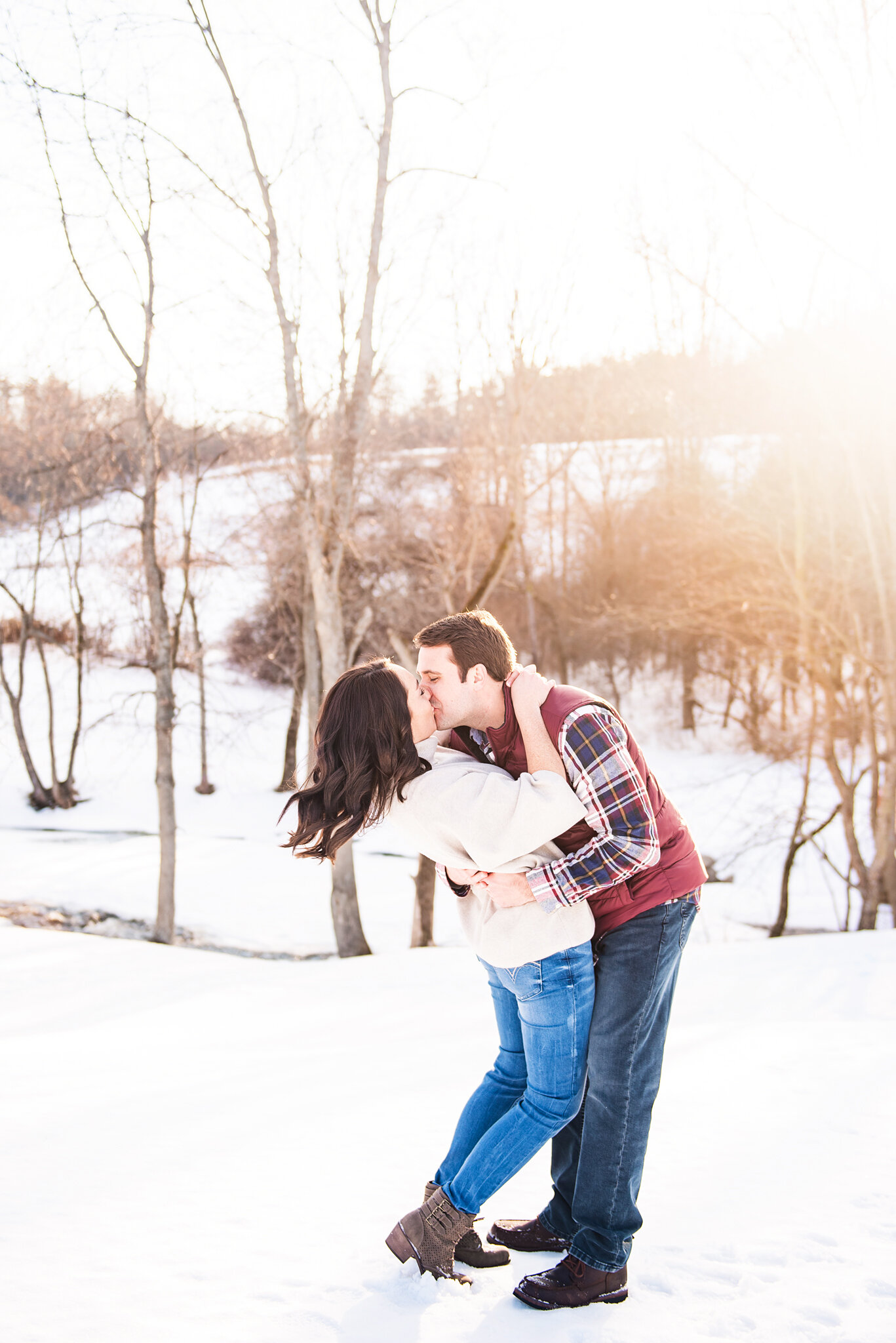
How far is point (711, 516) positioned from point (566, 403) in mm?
6854

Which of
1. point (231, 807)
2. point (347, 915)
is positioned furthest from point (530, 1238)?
point (231, 807)

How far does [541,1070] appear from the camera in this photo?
236 centimetres

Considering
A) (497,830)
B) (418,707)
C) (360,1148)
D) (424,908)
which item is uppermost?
(418,707)

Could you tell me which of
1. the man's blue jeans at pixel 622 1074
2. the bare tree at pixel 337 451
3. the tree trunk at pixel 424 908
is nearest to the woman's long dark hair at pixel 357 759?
the man's blue jeans at pixel 622 1074

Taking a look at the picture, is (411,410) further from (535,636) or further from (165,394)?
(535,636)

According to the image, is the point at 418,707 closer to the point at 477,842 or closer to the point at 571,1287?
the point at 477,842

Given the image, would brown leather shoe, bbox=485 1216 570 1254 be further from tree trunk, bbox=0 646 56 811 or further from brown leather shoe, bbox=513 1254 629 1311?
tree trunk, bbox=0 646 56 811

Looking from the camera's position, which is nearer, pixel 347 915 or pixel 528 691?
pixel 528 691

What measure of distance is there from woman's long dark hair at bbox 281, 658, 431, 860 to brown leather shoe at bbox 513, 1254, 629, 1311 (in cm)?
122

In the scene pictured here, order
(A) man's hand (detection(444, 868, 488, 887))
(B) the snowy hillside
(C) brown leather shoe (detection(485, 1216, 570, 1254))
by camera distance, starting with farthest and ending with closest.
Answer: (B) the snowy hillside, (C) brown leather shoe (detection(485, 1216, 570, 1254)), (A) man's hand (detection(444, 868, 488, 887))

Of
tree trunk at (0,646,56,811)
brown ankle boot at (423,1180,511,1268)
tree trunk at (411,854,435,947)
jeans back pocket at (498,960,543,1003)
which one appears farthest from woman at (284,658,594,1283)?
tree trunk at (0,646,56,811)

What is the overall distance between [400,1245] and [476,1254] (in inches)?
11.1

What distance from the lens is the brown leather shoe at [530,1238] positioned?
272cm

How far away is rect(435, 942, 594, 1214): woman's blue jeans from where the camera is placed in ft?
7.66
